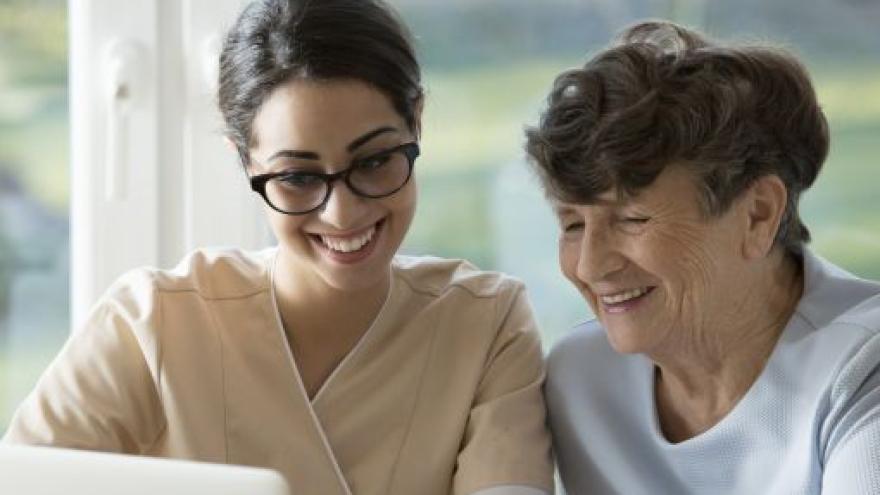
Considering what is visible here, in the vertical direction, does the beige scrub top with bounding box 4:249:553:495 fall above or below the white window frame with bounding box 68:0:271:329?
below

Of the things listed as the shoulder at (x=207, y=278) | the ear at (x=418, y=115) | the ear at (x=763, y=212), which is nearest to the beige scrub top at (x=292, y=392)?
the shoulder at (x=207, y=278)

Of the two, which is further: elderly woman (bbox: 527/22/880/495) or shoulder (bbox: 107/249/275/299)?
shoulder (bbox: 107/249/275/299)

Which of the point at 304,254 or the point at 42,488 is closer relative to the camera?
the point at 42,488

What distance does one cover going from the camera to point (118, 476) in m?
1.28

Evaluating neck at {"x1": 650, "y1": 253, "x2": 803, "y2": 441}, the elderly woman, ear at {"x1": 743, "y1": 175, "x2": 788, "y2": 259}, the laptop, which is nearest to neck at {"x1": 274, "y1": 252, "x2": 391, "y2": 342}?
the elderly woman

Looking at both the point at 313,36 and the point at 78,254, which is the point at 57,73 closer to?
the point at 78,254

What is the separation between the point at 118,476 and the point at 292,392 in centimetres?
78

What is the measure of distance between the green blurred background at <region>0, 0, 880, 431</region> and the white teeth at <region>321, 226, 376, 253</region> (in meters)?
0.72

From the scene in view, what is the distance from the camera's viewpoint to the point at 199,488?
1.27 m

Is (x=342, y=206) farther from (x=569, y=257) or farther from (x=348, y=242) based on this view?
(x=569, y=257)

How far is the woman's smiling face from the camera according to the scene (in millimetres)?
1936

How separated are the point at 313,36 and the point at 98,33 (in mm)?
866

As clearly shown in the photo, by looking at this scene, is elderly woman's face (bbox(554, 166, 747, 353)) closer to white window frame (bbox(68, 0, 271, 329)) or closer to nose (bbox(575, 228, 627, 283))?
nose (bbox(575, 228, 627, 283))

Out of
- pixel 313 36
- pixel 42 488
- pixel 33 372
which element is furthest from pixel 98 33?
pixel 42 488
